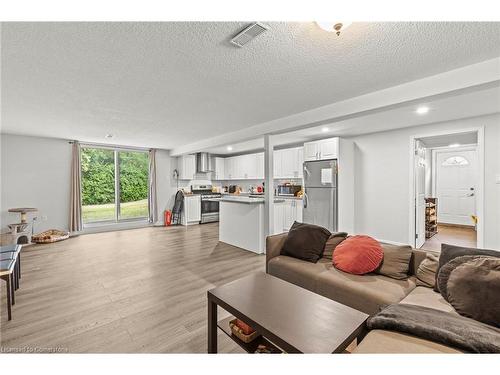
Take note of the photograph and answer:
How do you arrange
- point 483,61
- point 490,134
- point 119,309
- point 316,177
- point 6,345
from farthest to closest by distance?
point 316,177 → point 490,134 → point 119,309 → point 483,61 → point 6,345

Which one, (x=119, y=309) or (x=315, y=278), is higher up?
(x=315, y=278)

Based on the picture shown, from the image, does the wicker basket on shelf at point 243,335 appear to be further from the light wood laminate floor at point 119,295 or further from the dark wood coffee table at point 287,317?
the light wood laminate floor at point 119,295

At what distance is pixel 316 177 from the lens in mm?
5047

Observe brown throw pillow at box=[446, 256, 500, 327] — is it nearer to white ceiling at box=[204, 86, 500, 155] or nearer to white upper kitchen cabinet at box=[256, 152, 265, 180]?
white ceiling at box=[204, 86, 500, 155]

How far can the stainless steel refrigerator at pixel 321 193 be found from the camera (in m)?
4.75

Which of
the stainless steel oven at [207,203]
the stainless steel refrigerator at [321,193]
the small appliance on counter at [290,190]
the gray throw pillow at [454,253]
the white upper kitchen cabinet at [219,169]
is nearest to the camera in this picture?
the gray throw pillow at [454,253]

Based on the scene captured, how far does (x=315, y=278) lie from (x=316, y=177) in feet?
10.5

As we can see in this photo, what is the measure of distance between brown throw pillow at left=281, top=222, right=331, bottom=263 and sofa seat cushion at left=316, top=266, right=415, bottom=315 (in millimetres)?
334

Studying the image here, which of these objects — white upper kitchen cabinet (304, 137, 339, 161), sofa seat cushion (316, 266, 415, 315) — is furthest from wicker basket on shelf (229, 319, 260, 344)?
white upper kitchen cabinet (304, 137, 339, 161)

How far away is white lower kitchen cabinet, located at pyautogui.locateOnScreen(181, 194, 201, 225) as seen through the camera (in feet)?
23.4

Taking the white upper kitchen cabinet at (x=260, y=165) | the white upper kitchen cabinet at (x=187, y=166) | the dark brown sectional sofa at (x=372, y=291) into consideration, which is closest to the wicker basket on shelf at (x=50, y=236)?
the white upper kitchen cabinet at (x=187, y=166)

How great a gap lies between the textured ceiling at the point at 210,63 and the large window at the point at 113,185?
2829 millimetres
